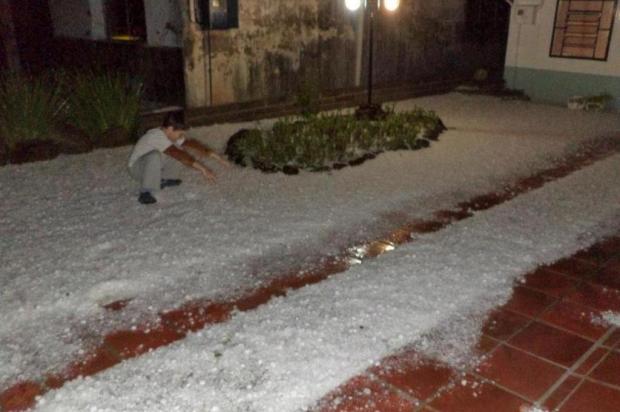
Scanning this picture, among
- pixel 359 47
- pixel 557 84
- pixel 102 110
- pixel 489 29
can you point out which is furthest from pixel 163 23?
pixel 489 29

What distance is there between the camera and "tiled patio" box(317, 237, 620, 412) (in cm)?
265

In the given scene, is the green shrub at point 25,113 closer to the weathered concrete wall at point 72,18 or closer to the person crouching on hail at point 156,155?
the person crouching on hail at point 156,155

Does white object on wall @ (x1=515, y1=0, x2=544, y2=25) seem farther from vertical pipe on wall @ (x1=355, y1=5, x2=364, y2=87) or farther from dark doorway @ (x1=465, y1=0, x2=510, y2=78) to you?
vertical pipe on wall @ (x1=355, y1=5, x2=364, y2=87)

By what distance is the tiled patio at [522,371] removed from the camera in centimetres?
265

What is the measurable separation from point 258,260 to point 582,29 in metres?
10.1

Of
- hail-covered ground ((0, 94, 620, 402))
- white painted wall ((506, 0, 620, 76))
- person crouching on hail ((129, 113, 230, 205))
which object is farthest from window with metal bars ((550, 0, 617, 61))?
person crouching on hail ((129, 113, 230, 205))

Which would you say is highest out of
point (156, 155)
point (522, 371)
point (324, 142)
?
point (156, 155)

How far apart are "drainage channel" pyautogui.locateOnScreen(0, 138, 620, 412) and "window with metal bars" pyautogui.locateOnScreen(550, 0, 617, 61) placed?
7.46 meters

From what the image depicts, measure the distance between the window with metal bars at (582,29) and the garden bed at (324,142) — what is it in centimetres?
526

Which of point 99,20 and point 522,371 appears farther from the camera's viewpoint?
point 99,20

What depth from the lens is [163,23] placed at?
7.96 metres

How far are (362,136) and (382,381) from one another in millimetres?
4666

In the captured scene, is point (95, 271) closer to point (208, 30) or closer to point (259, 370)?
point (259, 370)

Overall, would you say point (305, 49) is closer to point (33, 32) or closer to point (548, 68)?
point (33, 32)
